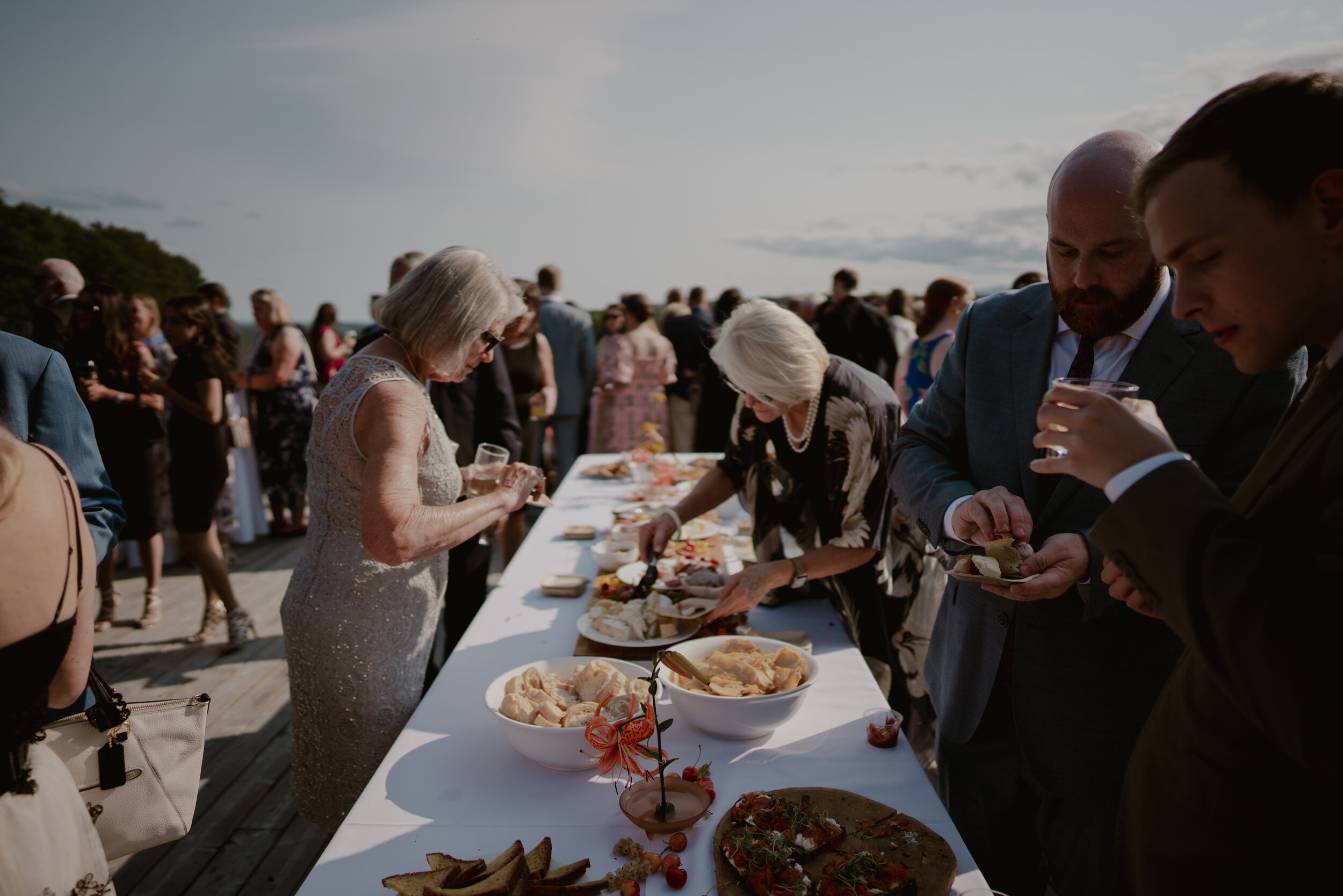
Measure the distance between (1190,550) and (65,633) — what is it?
146 cm

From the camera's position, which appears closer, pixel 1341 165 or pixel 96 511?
pixel 1341 165

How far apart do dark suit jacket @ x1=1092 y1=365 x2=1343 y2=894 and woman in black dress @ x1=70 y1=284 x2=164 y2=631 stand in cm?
476

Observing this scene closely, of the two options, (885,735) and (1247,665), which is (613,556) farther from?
(1247,665)

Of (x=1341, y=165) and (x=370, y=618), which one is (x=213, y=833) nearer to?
(x=370, y=618)

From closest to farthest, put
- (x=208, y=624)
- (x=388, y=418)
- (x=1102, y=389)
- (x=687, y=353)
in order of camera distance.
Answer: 1. (x=1102, y=389)
2. (x=388, y=418)
3. (x=208, y=624)
4. (x=687, y=353)

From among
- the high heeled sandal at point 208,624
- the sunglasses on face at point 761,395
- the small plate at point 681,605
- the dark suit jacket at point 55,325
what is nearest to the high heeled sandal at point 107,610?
→ the high heeled sandal at point 208,624

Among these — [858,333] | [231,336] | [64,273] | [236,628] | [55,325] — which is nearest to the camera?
[55,325]

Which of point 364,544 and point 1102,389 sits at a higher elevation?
point 1102,389

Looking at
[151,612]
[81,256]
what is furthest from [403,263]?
[81,256]

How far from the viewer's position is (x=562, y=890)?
108 cm

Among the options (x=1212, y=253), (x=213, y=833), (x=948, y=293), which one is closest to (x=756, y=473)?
(x=1212, y=253)

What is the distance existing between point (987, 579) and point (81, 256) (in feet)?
73.2

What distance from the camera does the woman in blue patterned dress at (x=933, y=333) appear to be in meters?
4.88

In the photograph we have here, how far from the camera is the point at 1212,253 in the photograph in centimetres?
80
